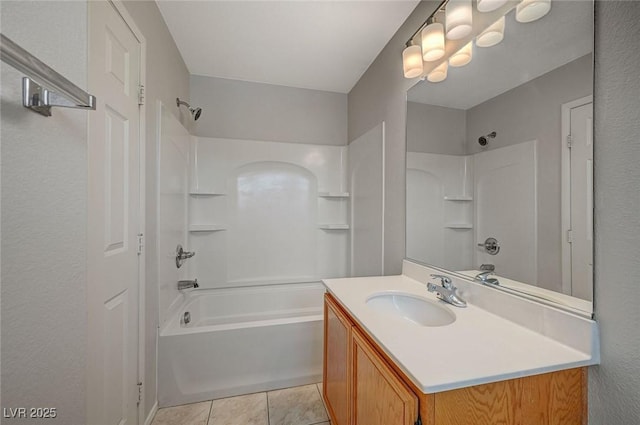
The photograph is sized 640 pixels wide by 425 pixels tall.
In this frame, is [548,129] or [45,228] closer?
[45,228]

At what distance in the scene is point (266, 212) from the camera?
2730 mm

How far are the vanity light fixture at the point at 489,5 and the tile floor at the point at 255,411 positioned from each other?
239 centimetres

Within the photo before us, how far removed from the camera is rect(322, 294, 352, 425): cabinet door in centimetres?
116

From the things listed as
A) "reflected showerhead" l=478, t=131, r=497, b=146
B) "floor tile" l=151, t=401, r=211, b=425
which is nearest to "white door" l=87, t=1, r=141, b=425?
"floor tile" l=151, t=401, r=211, b=425

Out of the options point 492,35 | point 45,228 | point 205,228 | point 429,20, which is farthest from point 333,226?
point 45,228

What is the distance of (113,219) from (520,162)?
181 centimetres

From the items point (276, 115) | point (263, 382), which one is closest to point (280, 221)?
point (276, 115)

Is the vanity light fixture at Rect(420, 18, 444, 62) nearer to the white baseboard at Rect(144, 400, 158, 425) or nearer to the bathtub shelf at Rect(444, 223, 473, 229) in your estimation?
the bathtub shelf at Rect(444, 223, 473, 229)

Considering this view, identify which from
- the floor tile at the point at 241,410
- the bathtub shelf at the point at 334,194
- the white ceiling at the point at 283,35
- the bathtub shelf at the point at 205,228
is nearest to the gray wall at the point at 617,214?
the white ceiling at the point at 283,35

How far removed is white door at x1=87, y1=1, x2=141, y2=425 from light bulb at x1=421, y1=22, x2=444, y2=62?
1567 millimetres

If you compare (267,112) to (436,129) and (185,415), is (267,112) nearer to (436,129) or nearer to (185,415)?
(436,129)

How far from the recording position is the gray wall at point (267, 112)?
254 cm

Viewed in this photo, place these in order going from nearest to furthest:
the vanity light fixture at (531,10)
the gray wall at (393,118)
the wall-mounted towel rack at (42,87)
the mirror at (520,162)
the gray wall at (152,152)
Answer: the wall-mounted towel rack at (42,87)
the mirror at (520,162)
the vanity light fixture at (531,10)
the gray wall at (152,152)
the gray wall at (393,118)

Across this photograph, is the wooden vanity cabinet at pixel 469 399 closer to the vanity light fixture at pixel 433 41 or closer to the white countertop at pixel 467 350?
the white countertop at pixel 467 350
